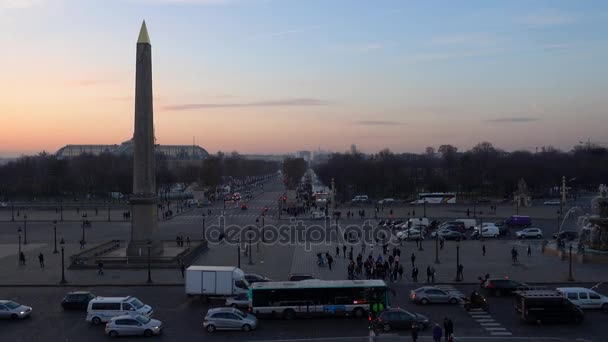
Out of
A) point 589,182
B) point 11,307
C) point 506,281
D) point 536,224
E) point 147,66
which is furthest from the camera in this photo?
point 589,182

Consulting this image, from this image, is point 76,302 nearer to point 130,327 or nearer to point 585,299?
point 130,327

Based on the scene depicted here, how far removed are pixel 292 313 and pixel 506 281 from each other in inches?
363

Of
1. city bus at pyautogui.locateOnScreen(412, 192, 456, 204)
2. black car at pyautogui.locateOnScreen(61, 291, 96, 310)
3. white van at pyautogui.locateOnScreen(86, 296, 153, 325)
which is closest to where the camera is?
white van at pyautogui.locateOnScreen(86, 296, 153, 325)

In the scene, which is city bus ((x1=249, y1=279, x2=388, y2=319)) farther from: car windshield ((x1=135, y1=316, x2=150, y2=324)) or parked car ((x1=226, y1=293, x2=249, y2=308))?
car windshield ((x1=135, y1=316, x2=150, y2=324))

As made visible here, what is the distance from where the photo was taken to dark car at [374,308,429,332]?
1869cm

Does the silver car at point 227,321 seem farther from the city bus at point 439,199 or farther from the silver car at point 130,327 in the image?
the city bus at point 439,199

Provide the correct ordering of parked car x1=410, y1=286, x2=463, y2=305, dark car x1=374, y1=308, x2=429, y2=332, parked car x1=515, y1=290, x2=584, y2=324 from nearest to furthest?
dark car x1=374, y1=308, x2=429, y2=332
parked car x1=515, y1=290, x2=584, y2=324
parked car x1=410, y1=286, x2=463, y2=305

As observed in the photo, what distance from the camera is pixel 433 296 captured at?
22266mm

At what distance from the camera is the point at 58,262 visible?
108 feet

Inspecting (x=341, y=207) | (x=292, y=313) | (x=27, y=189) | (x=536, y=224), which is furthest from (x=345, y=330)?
(x=27, y=189)

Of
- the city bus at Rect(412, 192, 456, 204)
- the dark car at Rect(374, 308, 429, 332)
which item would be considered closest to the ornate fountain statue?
the dark car at Rect(374, 308, 429, 332)

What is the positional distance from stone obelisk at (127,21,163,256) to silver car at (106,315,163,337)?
1349cm

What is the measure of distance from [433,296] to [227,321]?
26.2 feet

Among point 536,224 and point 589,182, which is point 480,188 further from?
point 536,224
